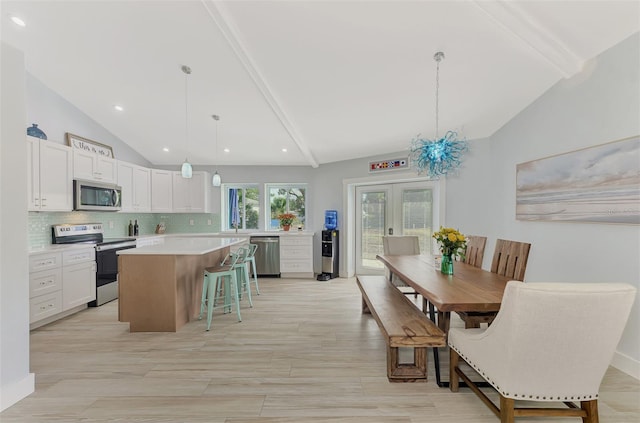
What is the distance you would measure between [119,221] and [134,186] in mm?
695

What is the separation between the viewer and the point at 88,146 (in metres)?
4.40

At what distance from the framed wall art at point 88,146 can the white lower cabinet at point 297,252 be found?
3.29 m

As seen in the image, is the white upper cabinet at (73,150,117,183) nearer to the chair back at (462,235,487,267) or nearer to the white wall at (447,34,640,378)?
the chair back at (462,235,487,267)

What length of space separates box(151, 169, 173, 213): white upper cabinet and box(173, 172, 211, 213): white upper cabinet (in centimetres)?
9

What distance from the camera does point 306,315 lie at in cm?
349

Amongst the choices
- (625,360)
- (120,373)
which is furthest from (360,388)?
(625,360)

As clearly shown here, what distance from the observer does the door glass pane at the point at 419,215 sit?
16.4 ft

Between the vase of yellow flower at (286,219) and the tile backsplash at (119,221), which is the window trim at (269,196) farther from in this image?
the tile backsplash at (119,221)

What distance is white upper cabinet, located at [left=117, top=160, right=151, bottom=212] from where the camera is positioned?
4789 mm

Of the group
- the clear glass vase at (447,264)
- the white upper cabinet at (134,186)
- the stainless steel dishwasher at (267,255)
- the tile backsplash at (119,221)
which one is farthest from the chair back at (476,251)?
the white upper cabinet at (134,186)

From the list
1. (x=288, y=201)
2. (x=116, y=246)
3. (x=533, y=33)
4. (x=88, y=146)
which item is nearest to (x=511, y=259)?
(x=533, y=33)

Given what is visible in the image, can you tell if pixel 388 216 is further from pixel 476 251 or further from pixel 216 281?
pixel 216 281

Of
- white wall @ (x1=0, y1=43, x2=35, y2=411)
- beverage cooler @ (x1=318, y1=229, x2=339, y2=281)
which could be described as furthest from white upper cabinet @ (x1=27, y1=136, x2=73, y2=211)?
beverage cooler @ (x1=318, y1=229, x2=339, y2=281)

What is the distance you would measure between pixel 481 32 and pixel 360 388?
2.98 m
